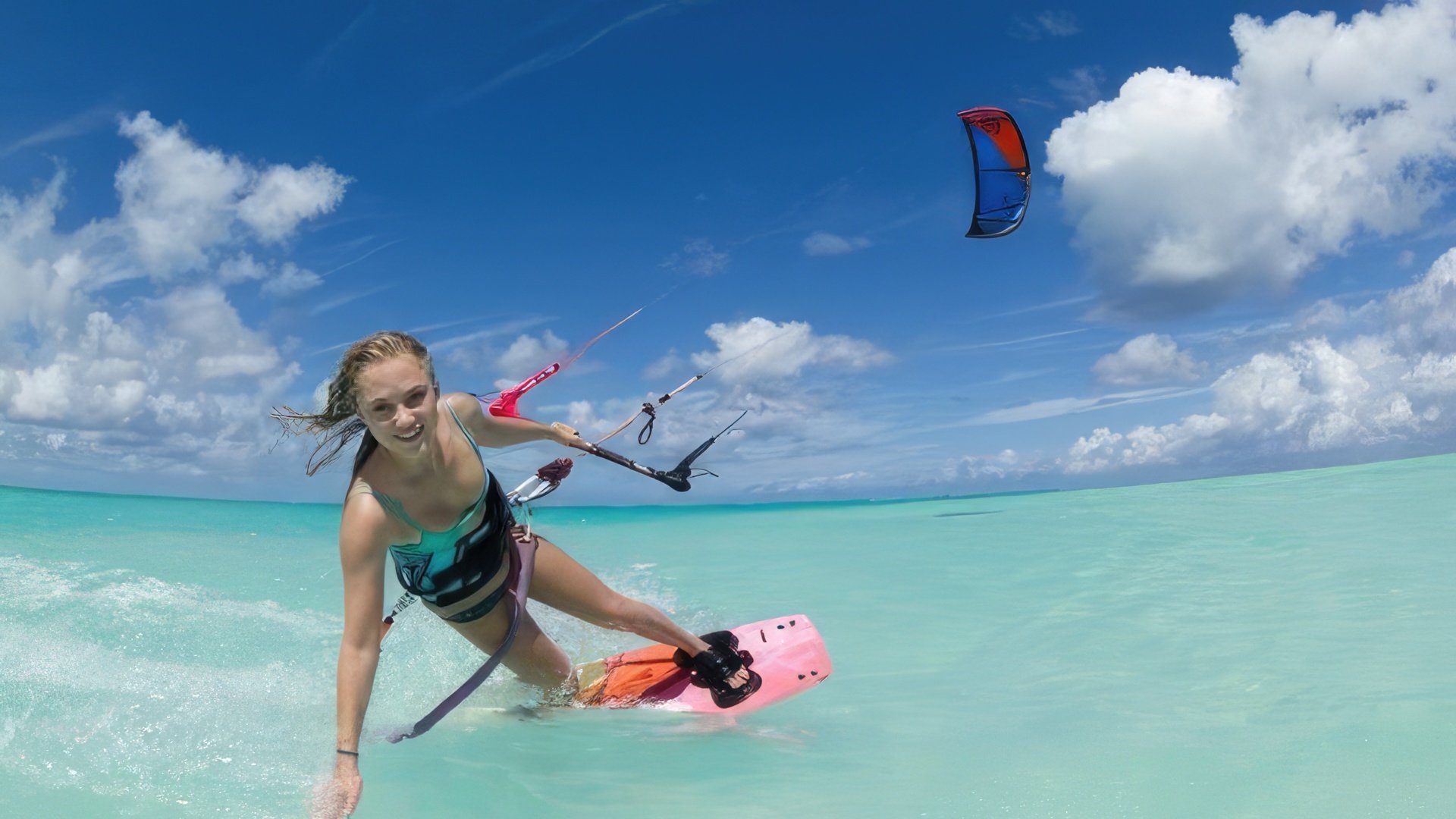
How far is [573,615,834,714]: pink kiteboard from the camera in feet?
13.8

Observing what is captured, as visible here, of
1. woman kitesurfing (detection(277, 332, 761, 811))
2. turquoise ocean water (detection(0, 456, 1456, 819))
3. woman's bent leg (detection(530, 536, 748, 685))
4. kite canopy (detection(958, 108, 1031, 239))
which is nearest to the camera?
woman kitesurfing (detection(277, 332, 761, 811))

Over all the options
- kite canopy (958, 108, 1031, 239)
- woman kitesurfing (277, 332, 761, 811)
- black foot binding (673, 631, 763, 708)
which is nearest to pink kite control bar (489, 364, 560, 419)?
woman kitesurfing (277, 332, 761, 811)

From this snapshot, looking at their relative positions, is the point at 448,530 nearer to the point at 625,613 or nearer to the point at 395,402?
the point at 395,402

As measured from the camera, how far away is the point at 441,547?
3.30m

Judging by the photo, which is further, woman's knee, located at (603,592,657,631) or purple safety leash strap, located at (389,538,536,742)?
woman's knee, located at (603,592,657,631)

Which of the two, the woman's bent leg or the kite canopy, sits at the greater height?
the kite canopy

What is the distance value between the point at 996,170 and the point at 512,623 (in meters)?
8.50

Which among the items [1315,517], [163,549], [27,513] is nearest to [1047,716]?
[1315,517]

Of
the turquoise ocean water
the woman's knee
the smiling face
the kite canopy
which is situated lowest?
the turquoise ocean water

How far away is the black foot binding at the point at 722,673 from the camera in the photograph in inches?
164

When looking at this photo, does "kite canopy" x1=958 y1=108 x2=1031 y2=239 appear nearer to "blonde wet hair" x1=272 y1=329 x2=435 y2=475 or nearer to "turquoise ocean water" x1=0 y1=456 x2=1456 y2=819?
"turquoise ocean water" x1=0 y1=456 x2=1456 y2=819

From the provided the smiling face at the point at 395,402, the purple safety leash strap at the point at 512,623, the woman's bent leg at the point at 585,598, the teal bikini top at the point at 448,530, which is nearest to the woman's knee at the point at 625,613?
the woman's bent leg at the point at 585,598

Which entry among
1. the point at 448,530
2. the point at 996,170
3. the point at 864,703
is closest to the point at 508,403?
the point at 448,530

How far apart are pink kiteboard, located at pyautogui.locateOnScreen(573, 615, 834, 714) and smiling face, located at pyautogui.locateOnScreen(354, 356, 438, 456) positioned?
190 centimetres
